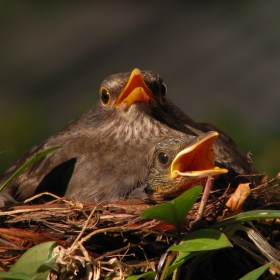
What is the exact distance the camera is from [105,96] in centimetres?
509

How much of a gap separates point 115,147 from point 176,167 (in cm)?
62

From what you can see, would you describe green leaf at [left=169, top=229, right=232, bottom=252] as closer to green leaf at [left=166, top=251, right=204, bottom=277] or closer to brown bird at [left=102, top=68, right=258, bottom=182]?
green leaf at [left=166, top=251, right=204, bottom=277]

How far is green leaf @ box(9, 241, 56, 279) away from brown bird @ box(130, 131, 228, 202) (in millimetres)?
851

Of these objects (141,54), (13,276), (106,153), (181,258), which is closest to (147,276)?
(181,258)

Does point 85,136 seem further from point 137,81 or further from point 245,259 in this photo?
point 245,259

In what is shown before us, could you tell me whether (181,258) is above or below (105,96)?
below

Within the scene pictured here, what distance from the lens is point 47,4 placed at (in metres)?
7.66

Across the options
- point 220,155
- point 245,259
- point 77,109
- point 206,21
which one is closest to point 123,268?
point 245,259

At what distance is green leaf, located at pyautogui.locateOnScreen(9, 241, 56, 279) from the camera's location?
347 centimetres

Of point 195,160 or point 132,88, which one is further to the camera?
point 132,88

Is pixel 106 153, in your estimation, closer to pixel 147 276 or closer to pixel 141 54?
pixel 147 276

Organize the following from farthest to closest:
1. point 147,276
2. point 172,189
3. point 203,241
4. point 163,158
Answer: point 163,158, point 172,189, point 147,276, point 203,241

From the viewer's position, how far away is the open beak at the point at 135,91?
4746 mm

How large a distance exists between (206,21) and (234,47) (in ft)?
1.30
